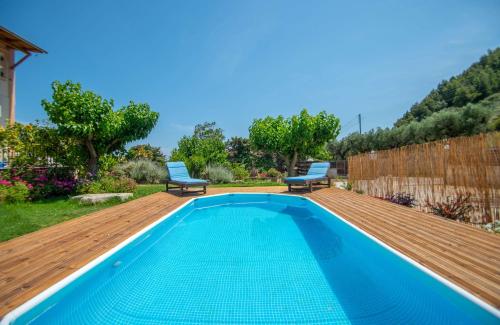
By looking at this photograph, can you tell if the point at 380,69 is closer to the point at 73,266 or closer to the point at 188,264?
the point at 188,264

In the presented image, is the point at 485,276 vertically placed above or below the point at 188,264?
above

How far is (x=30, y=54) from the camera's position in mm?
13062

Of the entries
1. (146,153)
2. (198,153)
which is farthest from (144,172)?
(146,153)

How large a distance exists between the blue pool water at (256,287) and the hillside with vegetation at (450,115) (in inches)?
820

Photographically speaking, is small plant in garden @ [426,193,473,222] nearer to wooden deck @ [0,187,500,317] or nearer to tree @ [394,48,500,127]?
wooden deck @ [0,187,500,317]

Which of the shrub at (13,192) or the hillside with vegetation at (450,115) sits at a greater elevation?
the hillside with vegetation at (450,115)

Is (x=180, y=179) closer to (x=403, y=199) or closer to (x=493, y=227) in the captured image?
(x=403, y=199)

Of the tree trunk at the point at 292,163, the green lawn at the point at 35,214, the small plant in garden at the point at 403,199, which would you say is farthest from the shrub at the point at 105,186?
the tree trunk at the point at 292,163

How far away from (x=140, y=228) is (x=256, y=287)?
2276mm

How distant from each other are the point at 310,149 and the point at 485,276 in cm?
1633

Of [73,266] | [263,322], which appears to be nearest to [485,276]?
[263,322]

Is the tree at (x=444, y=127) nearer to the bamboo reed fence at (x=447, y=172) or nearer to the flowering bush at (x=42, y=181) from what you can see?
the bamboo reed fence at (x=447, y=172)

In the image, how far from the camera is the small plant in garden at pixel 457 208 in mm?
4512

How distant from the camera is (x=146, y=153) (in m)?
17.0
